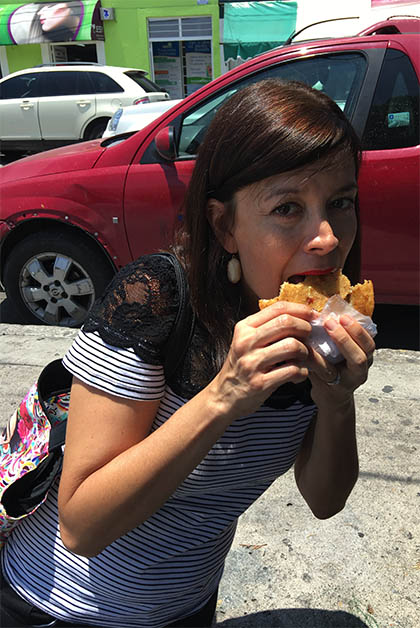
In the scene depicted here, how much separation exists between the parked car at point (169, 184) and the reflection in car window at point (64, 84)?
29.3 ft

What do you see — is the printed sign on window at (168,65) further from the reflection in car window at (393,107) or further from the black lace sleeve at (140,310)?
the black lace sleeve at (140,310)

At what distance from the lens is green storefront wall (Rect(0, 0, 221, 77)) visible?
17.6m

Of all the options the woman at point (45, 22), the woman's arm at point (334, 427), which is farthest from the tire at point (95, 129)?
the woman's arm at point (334, 427)

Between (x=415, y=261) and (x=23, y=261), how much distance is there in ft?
9.50

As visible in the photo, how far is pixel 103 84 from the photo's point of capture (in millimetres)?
12680

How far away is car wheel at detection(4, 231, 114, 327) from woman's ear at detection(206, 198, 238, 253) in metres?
3.20

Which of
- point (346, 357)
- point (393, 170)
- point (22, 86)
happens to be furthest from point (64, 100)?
point (346, 357)

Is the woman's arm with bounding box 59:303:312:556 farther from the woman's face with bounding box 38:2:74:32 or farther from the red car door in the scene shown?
the woman's face with bounding box 38:2:74:32

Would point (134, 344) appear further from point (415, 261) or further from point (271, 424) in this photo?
point (415, 261)

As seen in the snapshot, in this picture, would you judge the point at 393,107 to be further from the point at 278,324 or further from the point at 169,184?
Result: the point at 278,324

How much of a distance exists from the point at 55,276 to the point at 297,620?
317 centimetres

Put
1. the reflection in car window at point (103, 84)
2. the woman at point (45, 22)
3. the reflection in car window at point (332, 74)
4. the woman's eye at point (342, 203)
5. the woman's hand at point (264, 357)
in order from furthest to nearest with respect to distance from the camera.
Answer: the woman at point (45, 22) → the reflection in car window at point (103, 84) → the reflection in car window at point (332, 74) → the woman's eye at point (342, 203) → the woman's hand at point (264, 357)

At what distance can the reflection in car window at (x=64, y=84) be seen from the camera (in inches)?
503

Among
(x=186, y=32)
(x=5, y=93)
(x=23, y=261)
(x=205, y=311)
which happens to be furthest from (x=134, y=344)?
(x=186, y=32)
